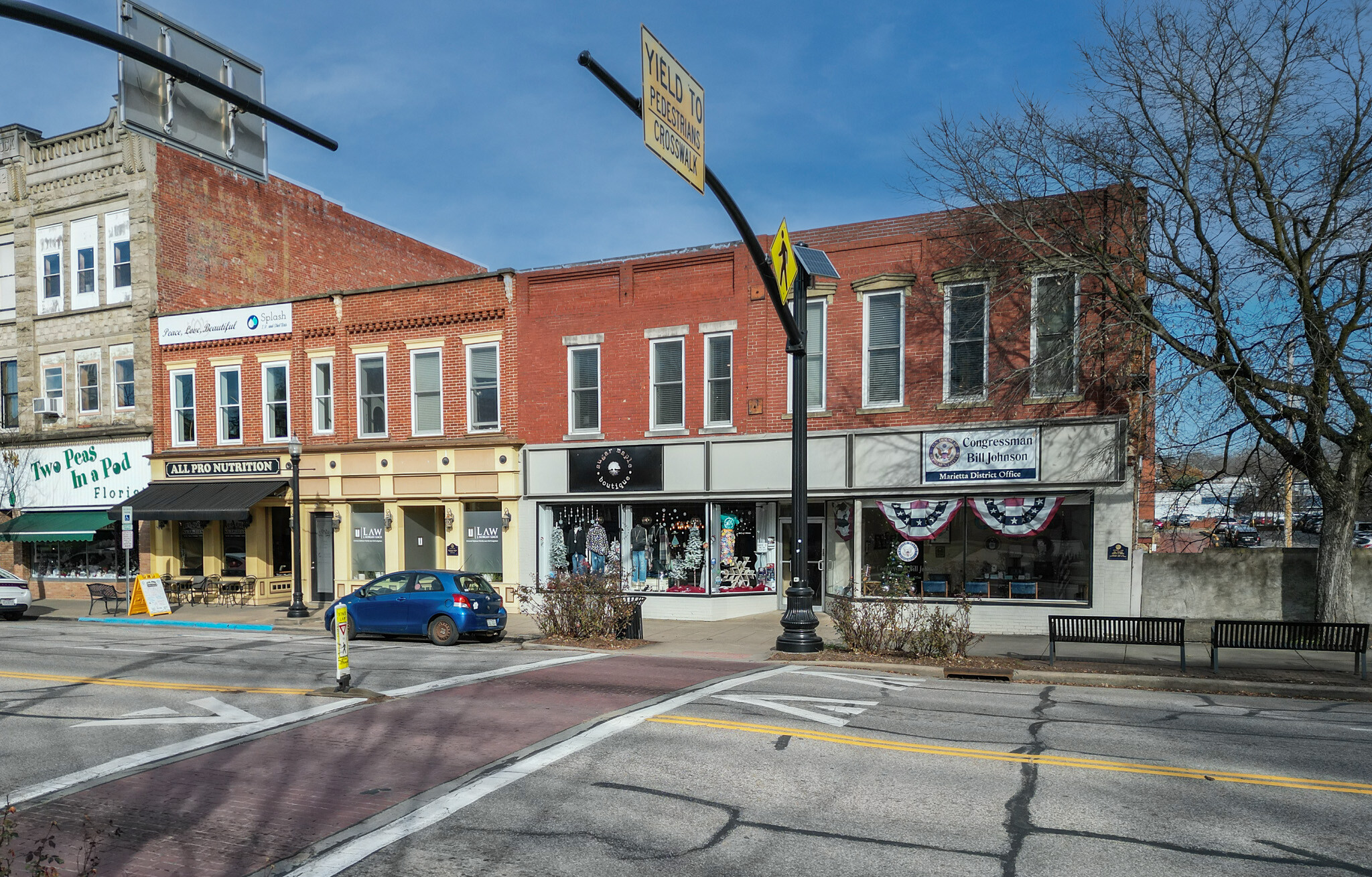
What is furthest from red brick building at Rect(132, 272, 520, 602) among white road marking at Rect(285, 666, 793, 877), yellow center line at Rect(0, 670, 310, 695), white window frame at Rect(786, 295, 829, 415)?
white road marking at Rect(285, 666, 793, 877)

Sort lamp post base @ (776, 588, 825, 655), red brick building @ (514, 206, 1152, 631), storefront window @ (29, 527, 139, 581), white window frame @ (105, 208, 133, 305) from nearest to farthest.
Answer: lamp post base @ (776, 588, 825, 655)
red brick building @ (514, 206, 1152, 631)
white window frame @ (105, 208, 133, 305)
storefront window @ (29, 527, 139, 581)

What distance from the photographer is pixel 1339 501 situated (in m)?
15.8

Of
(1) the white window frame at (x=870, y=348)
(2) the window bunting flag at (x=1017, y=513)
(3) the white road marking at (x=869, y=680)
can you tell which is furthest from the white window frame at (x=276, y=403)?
(2) the window bunting flag at (x=1017, y=513)

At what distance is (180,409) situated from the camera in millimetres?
28953

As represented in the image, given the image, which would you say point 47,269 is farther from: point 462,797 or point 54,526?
point 462,797

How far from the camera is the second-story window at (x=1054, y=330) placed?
1841cm

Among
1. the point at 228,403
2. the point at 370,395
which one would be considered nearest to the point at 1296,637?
the point at 370,395

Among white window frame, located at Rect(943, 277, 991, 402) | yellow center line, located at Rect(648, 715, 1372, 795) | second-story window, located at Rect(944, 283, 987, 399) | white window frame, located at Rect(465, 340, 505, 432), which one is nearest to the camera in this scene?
yellow center line, located at Rect(648, 715, 1372, 795)

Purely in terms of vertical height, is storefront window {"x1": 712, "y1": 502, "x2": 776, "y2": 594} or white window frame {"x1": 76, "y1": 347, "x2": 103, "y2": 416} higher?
white window frame {"x1": 76, "y1": 347, "x2": 103, "y2": 416}

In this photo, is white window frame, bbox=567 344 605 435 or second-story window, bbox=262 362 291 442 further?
second-story window, bbox=262 362 291 442

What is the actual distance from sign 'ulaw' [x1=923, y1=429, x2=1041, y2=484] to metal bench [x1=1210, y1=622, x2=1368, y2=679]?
16.8 feet

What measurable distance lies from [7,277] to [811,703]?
32.9 meters

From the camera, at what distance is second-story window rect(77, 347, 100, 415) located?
3034 cm

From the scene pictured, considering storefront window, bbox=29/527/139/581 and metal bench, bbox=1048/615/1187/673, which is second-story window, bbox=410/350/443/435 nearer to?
storefront window, bbox=29/527/139/581
